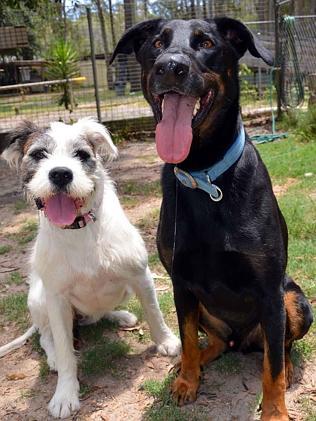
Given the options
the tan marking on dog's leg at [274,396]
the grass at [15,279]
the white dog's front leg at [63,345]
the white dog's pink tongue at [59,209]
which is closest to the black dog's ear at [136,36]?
the white dog's pink tongue at [59,209]

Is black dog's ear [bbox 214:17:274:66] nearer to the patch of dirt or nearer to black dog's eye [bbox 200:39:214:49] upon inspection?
black dog's eye [bbox 200:39:214:49]

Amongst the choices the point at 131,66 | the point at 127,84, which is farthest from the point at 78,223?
the point at 127,84

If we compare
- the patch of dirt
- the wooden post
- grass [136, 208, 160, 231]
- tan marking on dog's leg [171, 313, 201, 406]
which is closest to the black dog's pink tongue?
tan marking on dog's leg [171, 313, 201, 406]

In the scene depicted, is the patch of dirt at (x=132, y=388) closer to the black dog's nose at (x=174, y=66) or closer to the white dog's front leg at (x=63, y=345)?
the white dog's front leg at (x=63, y=345)

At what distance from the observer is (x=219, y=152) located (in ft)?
8.75

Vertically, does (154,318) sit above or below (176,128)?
below

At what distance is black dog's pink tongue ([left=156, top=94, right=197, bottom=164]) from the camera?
2.46 meters

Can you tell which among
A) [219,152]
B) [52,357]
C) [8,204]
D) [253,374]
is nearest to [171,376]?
[253,374]

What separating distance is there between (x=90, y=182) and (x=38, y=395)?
4.41 feet

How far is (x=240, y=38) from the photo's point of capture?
2.68 metres

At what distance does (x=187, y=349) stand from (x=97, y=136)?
1.36 m

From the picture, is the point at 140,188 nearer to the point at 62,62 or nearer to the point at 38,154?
the point at 38,154

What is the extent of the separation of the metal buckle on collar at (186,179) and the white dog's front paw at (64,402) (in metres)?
1.40

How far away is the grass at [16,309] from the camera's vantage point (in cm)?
412
